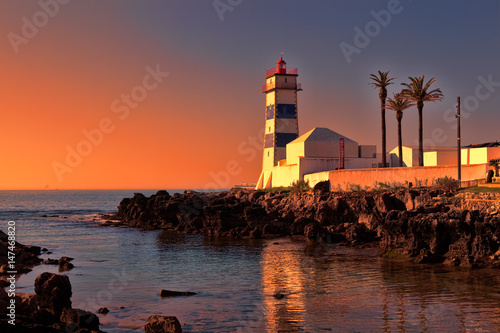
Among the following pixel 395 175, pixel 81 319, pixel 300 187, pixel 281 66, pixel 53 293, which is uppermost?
pixel 281 66

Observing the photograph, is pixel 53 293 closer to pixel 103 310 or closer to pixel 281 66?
pixel 103 310

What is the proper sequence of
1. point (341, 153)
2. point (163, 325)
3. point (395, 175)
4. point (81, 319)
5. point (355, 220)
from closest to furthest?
1. point (163, 325)
2. point (81, 319)
3. point (355, 220)
4. point (395, 175)
5. point (341, 153)

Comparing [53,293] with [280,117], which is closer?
[53,293]

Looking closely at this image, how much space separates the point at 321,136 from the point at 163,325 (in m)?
52.6

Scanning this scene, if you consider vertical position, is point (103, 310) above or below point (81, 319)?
below

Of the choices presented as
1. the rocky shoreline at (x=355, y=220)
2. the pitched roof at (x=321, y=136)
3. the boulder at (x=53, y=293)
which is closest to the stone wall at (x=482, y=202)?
the rocky shoreline at (x=355, y=220)

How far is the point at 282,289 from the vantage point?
2234cm

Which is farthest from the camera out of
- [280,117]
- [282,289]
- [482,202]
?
[280,117]

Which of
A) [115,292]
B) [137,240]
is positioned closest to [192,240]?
[137,240]

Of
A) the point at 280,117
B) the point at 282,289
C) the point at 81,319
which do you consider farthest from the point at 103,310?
the point at 280,117

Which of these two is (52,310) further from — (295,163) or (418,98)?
(295,163)

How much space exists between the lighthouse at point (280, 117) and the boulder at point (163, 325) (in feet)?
185

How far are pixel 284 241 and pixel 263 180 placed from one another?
34.6 meters

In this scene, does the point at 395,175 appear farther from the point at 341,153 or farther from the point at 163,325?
the point at 163,325
